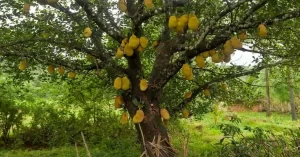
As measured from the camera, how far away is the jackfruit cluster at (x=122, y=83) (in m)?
4.26

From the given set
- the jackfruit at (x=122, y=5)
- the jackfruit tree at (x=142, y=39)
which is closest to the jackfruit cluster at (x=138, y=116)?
the jackfruit tree at (x=142, y=39)

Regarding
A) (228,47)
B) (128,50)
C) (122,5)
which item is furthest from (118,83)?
(228,47)

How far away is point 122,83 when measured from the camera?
4305 millimetres

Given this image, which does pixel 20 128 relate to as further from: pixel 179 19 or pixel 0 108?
pixel 179 19

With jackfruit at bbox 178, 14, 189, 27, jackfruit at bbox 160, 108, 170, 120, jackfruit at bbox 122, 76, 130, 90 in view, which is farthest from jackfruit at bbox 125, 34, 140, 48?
jackfruit at bbox 160, 108, 170, 120

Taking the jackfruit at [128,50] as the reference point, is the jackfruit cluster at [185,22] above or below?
above

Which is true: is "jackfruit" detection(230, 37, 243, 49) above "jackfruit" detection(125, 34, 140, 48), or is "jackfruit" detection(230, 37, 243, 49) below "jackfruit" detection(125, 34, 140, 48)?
below

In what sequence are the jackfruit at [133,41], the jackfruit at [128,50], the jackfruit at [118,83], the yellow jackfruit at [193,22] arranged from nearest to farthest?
the yellow jackfruit at [193,22]
the jackfruit at [133,41]
the jackfruit at [128,50]
the jackfruit at [118,83]

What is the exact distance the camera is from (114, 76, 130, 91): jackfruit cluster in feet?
14.0

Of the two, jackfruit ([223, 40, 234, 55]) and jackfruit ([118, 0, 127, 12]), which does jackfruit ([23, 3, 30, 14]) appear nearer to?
jackfruit ([118, 0, 127, 12])

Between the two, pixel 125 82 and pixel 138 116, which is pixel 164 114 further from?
pixel 125 82

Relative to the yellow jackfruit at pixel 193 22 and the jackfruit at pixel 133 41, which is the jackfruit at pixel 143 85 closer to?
the jackfruit at pixel 133 41

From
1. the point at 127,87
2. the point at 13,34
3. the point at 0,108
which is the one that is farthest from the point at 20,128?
the point at 127,87

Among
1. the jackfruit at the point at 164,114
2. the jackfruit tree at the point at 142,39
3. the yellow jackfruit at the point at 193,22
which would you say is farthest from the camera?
the jackfruit at the point at 164,114
